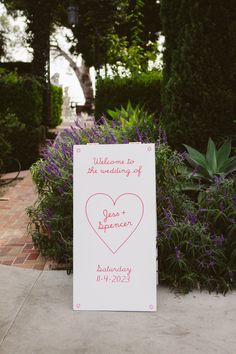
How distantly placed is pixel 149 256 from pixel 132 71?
6191 mm

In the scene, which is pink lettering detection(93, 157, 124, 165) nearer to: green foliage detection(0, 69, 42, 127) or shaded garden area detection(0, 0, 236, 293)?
shaded garden area detection(0, 0, 236, 293)

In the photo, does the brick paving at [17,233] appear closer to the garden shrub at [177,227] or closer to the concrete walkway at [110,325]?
the garden shrub at [177,227]

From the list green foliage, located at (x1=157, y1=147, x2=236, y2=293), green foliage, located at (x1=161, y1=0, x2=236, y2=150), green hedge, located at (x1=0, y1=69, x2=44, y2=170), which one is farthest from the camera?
A: green hedge, located at (x1=0, y1=69, x2=44, y2=170)

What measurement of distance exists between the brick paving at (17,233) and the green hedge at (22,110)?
7.62ft

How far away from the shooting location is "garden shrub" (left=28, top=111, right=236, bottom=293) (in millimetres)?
3871

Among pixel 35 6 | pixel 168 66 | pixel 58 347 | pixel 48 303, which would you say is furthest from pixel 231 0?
pixel 35 6

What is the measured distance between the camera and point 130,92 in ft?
28.0

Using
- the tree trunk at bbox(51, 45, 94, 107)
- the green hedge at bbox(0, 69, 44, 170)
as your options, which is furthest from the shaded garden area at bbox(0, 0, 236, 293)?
A: the tree trunk at bbox(51, 45, 94, 107)

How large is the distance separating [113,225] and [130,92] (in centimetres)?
527

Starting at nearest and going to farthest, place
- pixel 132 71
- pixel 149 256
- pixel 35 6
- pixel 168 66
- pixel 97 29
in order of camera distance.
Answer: pixel 149 256, pixel 168 66, pixel 132 71, pixel 35 6, pixel 97 29

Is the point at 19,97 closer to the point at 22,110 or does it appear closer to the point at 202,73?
the point at 22,110

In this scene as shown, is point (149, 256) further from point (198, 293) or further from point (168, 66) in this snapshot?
point (168, 66)

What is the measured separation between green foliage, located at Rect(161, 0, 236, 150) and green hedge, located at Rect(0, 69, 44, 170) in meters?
5.01

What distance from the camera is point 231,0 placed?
556 centimetres
